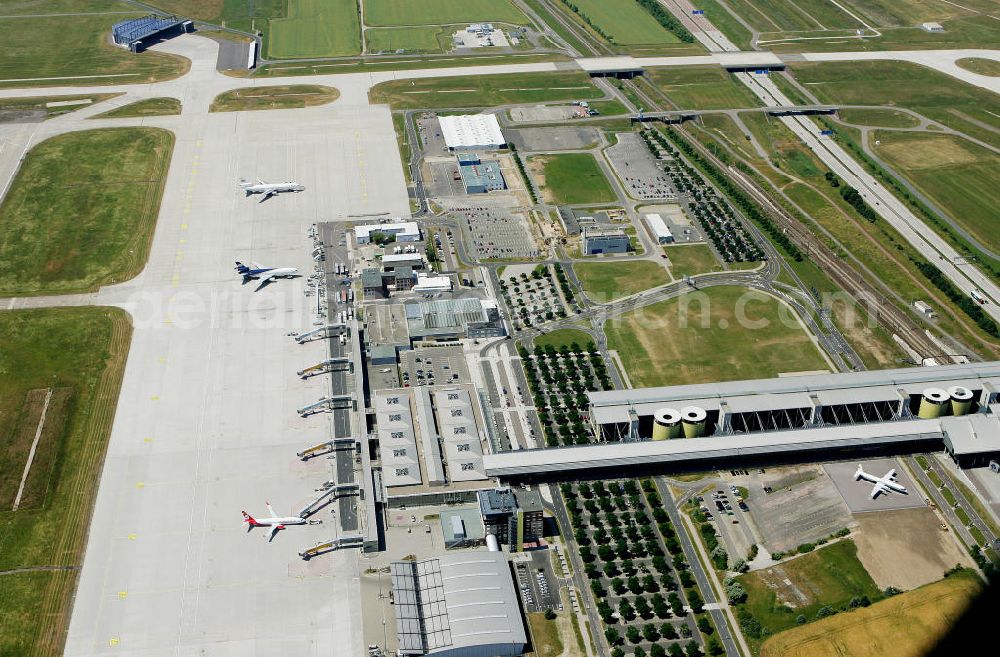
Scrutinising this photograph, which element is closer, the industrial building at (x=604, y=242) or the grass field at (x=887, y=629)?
the grass field at (x=887, y=629)

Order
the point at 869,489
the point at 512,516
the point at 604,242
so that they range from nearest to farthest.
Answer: the point at 512,516 < the point at 869,489 < the point at 604,242

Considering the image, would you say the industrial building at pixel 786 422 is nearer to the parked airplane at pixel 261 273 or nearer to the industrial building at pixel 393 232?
the industrial building at pixel 393 232

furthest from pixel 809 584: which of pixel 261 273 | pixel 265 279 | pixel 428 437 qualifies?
pixel 261 273

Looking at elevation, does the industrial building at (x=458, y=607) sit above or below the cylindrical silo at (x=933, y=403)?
below

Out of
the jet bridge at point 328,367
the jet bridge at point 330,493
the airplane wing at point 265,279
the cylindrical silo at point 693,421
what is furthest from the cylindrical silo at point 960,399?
the airplane wing at point 265,279

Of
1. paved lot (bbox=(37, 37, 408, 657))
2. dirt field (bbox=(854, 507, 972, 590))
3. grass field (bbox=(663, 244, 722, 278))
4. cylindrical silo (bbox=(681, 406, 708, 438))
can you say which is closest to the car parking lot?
paved lot (bbox=(37, 37, 408, 657))

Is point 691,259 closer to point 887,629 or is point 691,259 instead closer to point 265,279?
point 265,279

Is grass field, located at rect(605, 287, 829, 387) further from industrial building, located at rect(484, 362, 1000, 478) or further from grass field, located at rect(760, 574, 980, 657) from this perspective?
grass field, located at rect(760, 574, 980, 657)

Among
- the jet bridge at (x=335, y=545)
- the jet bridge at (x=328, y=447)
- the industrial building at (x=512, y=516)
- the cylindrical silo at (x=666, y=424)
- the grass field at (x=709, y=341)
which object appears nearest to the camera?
the industrial building at (x=512, y=516)
